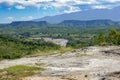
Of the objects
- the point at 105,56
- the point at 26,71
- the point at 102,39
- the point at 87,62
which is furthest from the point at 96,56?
the point at 102,39

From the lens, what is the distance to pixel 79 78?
147 feet

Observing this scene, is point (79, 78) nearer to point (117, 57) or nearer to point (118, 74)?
point (118, 74)

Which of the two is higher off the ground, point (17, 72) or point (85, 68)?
point (17, 72)

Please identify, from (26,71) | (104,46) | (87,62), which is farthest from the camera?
(104,46)

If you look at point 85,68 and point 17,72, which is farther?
point 85,68

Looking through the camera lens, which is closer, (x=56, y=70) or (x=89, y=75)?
(x=89, y=75)

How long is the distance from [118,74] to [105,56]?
2778 centimetres

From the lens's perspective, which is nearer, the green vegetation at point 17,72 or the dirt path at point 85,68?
the dirt path at point 85,68

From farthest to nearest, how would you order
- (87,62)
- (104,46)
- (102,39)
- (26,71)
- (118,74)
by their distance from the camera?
(102,39)
(104,46)
(87,62)
(26,71)
(118,74)

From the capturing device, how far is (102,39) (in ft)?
409

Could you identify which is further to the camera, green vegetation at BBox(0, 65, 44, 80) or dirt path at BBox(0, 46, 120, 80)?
green vegetation at BBox(0, 65, 44, 80)

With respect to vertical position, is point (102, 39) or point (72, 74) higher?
point (72, 74)

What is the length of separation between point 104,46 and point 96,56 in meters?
18.7

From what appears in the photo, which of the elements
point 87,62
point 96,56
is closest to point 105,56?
point 96,56
